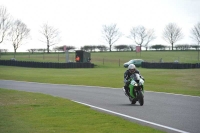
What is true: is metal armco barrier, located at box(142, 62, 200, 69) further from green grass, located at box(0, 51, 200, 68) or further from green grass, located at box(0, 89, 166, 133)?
green grass, located at box(0, 89, 166, 133)

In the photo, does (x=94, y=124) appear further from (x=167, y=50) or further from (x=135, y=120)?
(x=167, y=50)

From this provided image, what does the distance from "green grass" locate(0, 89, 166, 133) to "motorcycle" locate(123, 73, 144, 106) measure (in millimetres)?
1953

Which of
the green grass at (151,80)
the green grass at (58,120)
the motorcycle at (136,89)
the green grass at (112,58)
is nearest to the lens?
the green grass at (58,120)

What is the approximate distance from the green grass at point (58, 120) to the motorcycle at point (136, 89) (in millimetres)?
1953

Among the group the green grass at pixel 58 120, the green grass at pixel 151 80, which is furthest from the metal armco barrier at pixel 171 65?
the green grass at pixel 58 120

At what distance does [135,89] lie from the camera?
1541cm

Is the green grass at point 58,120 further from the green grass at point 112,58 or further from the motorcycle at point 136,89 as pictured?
the green grass at point 112,58

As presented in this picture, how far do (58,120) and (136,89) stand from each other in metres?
4.80

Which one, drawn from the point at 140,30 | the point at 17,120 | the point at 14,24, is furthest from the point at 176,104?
the point at 140,30

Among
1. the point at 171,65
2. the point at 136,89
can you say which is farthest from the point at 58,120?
the point at 171,65

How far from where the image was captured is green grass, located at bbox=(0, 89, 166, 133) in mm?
9672

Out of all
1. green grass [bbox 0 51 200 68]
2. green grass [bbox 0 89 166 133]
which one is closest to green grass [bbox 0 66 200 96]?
green grass [bbox 0 89 166 133]

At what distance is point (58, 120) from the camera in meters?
11.2

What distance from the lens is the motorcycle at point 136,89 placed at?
15.1 metres
